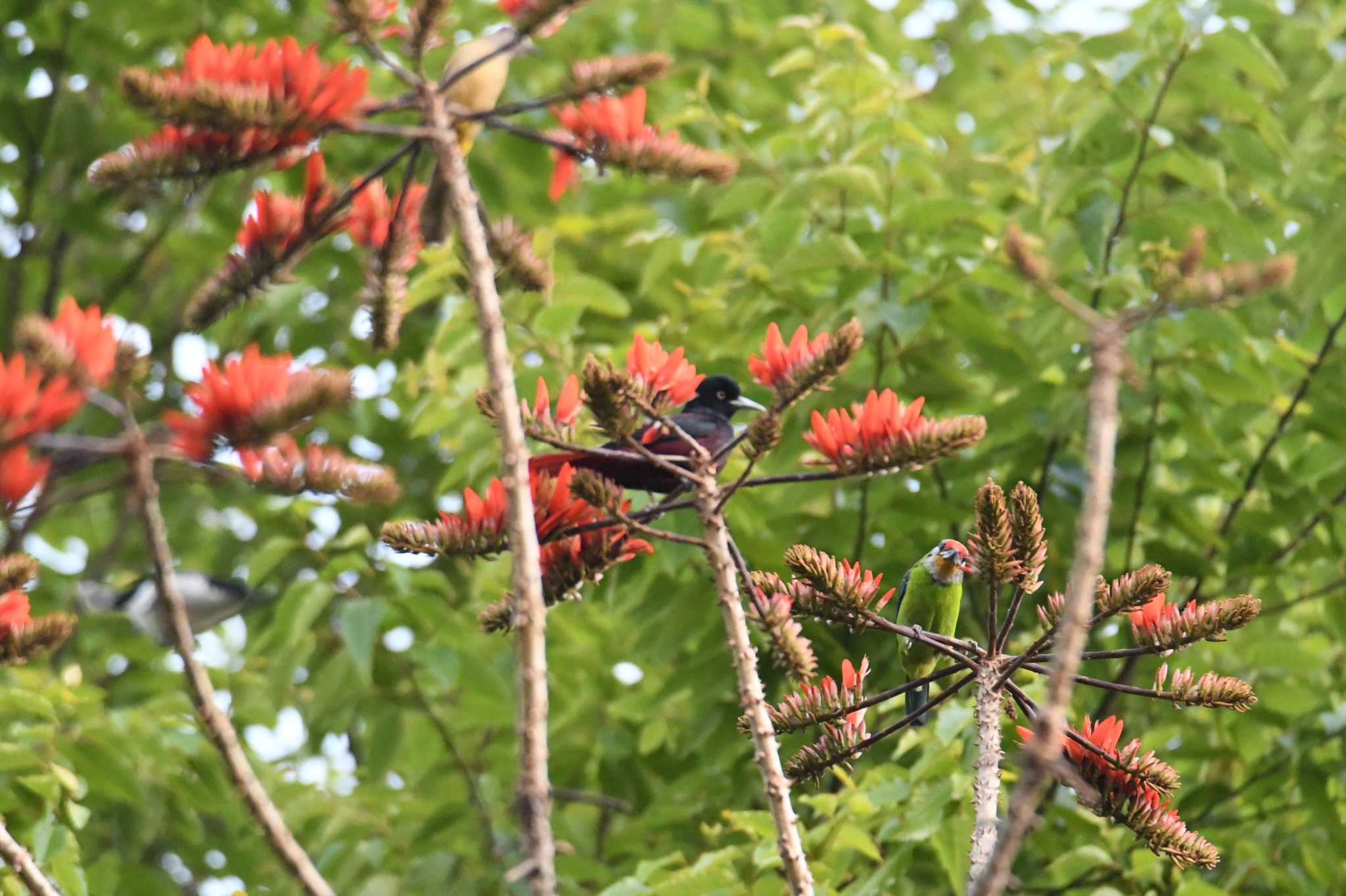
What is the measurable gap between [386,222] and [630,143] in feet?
1.74

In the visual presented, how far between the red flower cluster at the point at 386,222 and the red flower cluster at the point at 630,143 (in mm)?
308

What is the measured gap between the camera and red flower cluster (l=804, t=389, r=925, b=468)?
1944 mm

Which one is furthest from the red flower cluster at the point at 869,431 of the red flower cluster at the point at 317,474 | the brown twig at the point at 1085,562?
the red flower cluster at the point at 317,474

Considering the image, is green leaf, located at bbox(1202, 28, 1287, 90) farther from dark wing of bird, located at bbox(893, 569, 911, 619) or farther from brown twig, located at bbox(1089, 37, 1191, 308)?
dark wing of bird, located at bbox(893, 569, 911, 619)

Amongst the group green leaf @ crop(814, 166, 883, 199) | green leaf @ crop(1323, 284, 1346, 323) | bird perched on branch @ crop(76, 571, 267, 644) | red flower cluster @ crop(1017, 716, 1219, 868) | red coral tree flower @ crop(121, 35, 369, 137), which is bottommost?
bird perched on branch @ crop(76, 571, 267, 644)

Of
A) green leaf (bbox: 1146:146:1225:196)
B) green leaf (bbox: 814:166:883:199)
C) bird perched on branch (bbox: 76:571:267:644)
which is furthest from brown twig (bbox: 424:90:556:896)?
bird perched on branch (bbox: 76:571:267:644)

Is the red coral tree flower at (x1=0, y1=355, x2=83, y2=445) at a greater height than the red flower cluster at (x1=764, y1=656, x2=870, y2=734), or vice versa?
the red coral tree flower at (x1=0, y1=355, x2=83, y2=445)

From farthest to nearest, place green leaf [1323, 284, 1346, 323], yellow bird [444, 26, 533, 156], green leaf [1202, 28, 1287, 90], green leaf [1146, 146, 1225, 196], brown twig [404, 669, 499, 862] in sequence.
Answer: brown twig [404, 669, 499, 862] → green leaf [1323, 284, 1346, 323] → green leaf [1146, 146, 1225, 196] → green leaf [1202, 28, 1287, 90] → yellow bird [444, 26, 533, 156]

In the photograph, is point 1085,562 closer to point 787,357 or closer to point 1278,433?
point 787,357

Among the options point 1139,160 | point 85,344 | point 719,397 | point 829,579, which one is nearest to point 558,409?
point 829,579

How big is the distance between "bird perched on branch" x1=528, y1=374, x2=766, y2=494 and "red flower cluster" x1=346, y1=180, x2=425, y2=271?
41 centimetres

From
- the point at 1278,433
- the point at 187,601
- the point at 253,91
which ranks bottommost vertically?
the point at 187,601

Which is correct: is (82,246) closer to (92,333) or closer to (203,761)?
(203,761)

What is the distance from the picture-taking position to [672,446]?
3.10 metres
